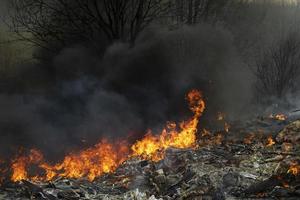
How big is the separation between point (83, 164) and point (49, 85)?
3964mm

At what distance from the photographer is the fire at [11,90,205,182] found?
902cm

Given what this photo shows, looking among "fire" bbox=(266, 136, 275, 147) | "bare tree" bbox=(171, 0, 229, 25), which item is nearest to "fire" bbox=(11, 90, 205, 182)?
"fire" bbox=(266, 136, 275, 147)

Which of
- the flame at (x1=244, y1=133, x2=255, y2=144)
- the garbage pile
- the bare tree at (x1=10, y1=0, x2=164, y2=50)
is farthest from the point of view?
the bare tree at (x1=10, y1=0, x2=164, y2=50)

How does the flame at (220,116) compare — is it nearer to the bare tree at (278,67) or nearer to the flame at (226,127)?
the flame at (226,127)

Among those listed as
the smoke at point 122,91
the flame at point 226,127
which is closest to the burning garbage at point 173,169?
the smoke at point 122,91

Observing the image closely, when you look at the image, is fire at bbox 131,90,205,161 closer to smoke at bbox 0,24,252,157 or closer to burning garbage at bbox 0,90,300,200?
burning garbage at bbox 0,90,300,200

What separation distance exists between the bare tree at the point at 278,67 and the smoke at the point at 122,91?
5245 millimetres

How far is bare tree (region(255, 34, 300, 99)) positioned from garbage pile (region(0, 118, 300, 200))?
7.92 meters

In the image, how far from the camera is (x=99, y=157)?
962cm

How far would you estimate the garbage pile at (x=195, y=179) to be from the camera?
7059 mm

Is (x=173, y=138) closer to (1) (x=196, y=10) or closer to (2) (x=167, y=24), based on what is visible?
(2) (x=167, y=24)

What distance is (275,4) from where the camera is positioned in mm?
21062

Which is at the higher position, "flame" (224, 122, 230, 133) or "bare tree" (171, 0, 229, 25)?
"bare tree" (171, 0, 229, 25)

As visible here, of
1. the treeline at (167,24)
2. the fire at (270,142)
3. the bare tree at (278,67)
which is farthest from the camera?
the bare tree at (278,67)
